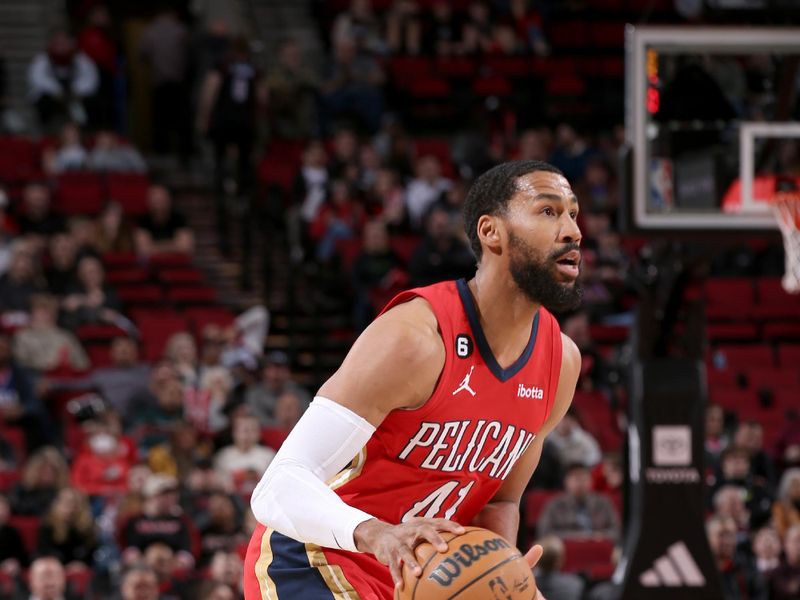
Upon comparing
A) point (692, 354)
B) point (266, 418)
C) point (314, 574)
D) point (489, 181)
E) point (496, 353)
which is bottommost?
point (266, 418)

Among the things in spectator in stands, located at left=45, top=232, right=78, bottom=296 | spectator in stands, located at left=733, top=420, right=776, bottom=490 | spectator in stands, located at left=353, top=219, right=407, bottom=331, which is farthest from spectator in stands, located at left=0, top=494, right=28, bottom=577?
spectator in stands, located at left=733, top=420, right=776, bottom=490

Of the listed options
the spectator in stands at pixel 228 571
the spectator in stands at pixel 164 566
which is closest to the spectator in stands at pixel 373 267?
the spectator in stands at pixel 164 566

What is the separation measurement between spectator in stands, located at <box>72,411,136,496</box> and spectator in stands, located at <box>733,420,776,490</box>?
15.1ft

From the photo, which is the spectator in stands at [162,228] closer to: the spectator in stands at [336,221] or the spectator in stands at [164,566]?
the spectator in stands at [336,221]

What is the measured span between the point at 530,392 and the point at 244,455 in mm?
6575

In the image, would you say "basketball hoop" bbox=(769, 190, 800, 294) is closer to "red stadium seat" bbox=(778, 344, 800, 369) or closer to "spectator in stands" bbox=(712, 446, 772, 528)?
"spectator in stands" bbox=(712, 446, 772, 528)

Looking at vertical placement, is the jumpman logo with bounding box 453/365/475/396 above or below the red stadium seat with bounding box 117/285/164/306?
above

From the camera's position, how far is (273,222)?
14195 millimetres

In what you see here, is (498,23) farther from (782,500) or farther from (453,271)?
(782,500)

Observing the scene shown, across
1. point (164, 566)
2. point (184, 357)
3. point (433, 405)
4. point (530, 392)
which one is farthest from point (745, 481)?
point (433, 405)

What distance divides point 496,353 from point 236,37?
481 inches

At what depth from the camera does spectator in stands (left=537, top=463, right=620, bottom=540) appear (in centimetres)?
988

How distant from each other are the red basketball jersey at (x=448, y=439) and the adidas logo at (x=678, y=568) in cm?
533

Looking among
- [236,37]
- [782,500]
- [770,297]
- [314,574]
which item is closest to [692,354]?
[782,500]
